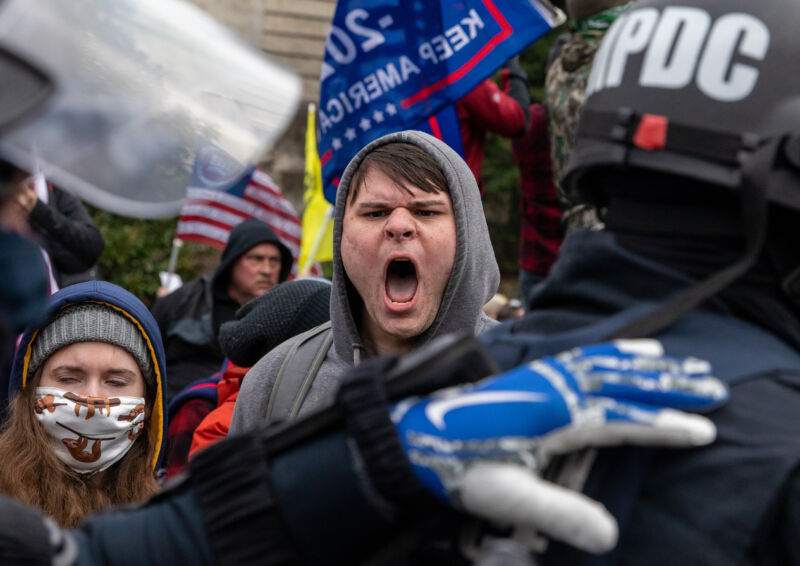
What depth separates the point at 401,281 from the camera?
3.28 m

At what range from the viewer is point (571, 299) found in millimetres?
1725

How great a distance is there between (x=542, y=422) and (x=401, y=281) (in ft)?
6.29

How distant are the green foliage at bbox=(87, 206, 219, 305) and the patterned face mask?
956 cm

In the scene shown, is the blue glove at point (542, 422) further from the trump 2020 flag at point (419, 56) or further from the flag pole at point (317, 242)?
the flag pole at point (317, 242)

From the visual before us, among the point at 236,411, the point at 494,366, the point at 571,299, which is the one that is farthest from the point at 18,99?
the point at 236,411

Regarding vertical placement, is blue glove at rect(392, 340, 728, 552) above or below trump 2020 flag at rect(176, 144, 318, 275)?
above

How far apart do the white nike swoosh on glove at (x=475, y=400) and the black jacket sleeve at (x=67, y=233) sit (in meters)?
4.11

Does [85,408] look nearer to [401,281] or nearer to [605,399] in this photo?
[401,281]

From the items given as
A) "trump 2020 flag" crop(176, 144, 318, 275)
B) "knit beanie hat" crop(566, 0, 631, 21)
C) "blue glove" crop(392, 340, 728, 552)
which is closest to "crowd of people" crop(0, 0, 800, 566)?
"blue glove" crop(392, 340, 728, 552)

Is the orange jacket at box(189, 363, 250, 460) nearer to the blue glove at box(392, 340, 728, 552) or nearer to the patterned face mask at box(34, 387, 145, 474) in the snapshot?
the patterned face mask at box(34, 387, 145, 474)

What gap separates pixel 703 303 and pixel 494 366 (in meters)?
0.38

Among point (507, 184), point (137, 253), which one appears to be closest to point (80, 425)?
point (137, 253)

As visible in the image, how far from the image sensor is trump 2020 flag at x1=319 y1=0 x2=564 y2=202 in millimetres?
4609

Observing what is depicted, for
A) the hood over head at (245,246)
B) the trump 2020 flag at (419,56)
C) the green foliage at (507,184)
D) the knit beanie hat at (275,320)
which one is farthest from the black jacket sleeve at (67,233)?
the green foliage at (507,184)
